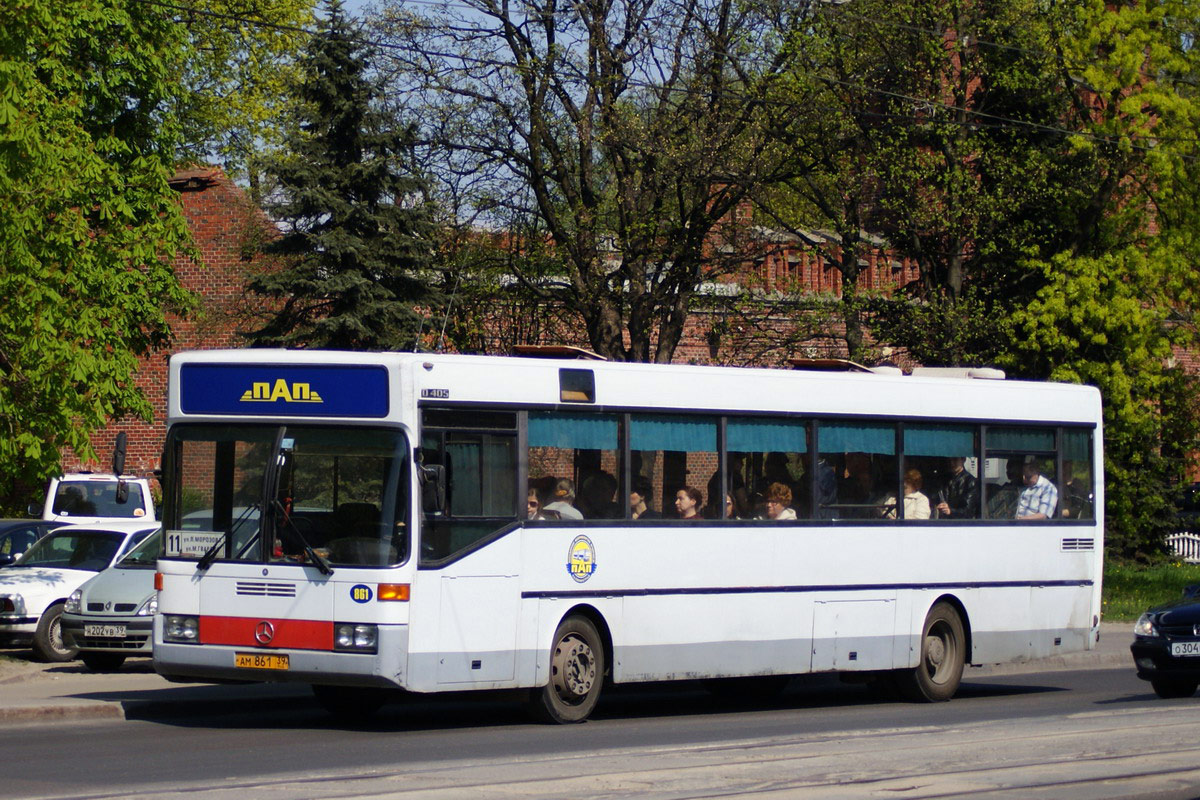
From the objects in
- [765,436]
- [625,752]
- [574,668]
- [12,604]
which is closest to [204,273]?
[12,604]

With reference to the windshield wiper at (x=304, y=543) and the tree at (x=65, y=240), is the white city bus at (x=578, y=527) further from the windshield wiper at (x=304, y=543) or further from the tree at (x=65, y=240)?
the tree at (x=65, y=240)

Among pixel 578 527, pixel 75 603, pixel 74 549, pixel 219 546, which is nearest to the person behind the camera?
pixel 219 546

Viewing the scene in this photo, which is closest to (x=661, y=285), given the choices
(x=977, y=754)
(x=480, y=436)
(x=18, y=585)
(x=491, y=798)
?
(x=18, y=585)

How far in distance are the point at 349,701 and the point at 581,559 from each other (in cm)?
224

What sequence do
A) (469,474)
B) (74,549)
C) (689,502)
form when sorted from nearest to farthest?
(469,474), (689,502), (74,549)

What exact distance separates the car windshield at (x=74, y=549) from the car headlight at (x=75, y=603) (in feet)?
6.61

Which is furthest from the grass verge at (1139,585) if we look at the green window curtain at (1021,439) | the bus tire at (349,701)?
the bus tire at (349,701)

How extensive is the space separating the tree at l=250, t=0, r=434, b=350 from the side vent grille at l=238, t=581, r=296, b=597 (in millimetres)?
18026

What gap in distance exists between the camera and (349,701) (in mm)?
14102

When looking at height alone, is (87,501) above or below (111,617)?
above

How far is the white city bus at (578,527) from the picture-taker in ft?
41.2

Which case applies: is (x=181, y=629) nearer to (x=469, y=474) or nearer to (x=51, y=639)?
(x=469, y=474)

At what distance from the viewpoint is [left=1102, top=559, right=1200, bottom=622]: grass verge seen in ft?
97.8

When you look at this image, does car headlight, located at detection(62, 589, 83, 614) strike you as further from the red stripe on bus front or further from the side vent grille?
the side vent grille
